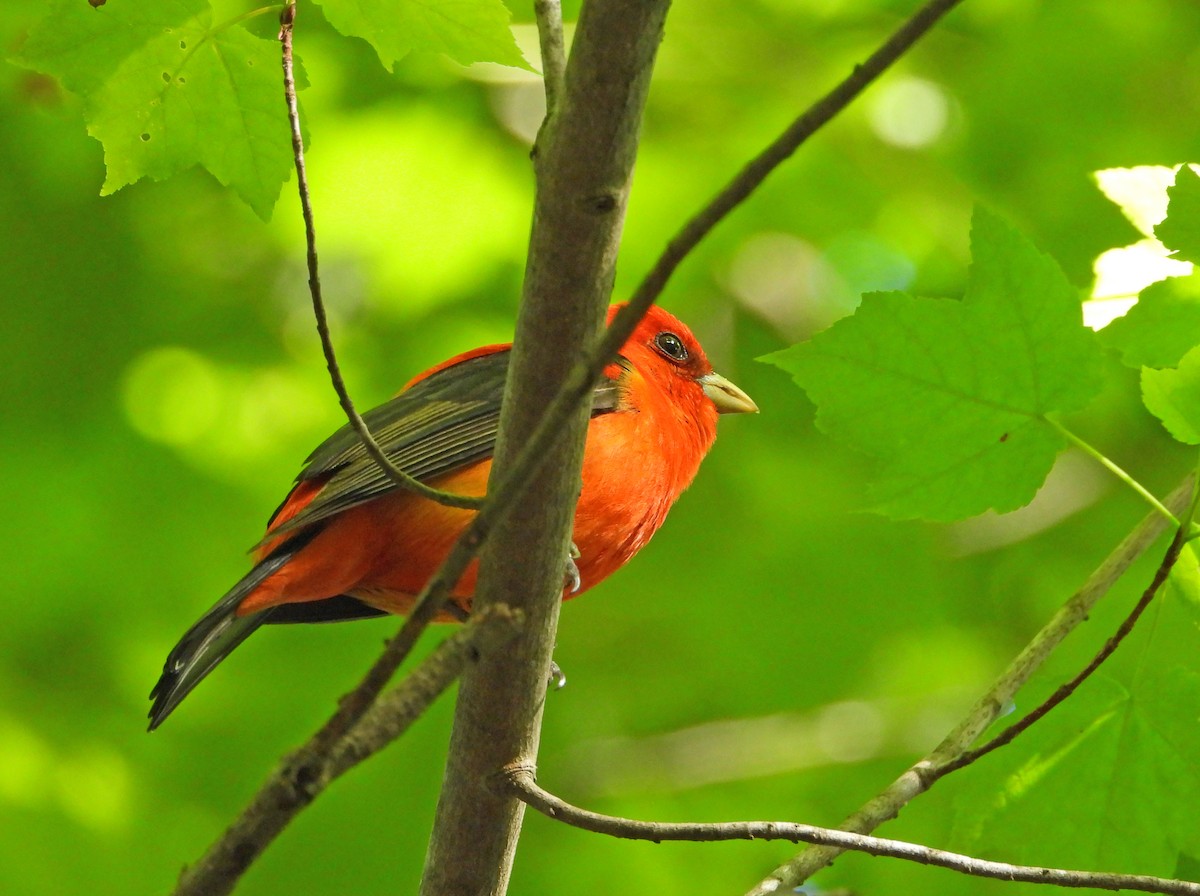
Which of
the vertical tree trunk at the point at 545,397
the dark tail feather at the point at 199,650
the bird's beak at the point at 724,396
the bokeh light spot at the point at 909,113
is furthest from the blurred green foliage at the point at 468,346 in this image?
the vertical tree trunk at the point at 545,397

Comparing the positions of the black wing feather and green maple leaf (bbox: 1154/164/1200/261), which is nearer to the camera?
green maple leaf (bbox: 1154/164/1200/261)

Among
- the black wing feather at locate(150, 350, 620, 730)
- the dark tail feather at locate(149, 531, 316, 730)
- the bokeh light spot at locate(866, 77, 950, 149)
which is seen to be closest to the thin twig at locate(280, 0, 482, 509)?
the black wing feather at locate(150, 350, 620, 730)

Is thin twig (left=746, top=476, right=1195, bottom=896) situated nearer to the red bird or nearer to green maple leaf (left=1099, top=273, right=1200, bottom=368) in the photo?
green maple leaf (left=1099, top=273, right=1200, bottom=368)

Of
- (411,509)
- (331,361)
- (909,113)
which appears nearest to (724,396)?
(411,509)

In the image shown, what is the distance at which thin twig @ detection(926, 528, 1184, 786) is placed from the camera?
203cm

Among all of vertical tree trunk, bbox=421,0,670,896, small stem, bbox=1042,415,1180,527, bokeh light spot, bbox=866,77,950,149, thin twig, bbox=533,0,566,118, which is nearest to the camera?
vertical tree trunk, bbox=421,0,670,896

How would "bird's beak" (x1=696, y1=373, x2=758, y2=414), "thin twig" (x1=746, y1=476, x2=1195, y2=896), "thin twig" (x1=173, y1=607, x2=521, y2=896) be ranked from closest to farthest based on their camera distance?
"thin twig" (x1=173, y1=607, x2=521, y2=896) → "thin twig" (x1=746, y1=476, x2=1195, y2=896) → "bird's beak" (x1=696, y1=373, x2=758, y2=414)

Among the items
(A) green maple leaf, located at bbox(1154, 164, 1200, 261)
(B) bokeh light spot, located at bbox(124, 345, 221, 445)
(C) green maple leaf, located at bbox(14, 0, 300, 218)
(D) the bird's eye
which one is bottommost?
(A) green maple leaf, located at bbox(1154, 164, 1200, 261)

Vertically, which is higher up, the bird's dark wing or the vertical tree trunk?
the bird's dark wing

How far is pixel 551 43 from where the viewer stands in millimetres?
2270

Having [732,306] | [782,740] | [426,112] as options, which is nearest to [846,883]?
[782,740]

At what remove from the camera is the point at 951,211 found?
18.7 ft

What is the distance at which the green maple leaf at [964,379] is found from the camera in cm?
215

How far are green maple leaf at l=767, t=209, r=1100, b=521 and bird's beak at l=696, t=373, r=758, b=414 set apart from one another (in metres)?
2.41
